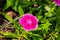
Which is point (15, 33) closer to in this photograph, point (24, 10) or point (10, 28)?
point (10, 28)

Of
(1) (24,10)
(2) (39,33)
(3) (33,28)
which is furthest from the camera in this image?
(1) (24,10)

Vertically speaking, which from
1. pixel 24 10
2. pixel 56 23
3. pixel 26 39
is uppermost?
pixel 24 10

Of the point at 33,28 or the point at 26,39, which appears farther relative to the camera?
the point at 26,39

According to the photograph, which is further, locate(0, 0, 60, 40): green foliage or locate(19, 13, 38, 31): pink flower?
locate(0, 0, 60, 40): green foliage

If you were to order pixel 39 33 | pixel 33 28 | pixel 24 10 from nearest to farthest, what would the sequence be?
pixel 33 28 → pixel 39 33 → pixel 24 10

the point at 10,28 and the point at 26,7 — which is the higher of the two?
the point at 26,7

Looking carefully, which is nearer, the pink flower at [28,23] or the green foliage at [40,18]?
the pink flower at [28,23]

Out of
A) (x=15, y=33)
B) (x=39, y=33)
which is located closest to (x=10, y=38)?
(x=15, y=33)

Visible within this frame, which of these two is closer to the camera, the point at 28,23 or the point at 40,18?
the point at 28,23

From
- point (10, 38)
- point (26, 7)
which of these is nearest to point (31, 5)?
point (26, 7)
